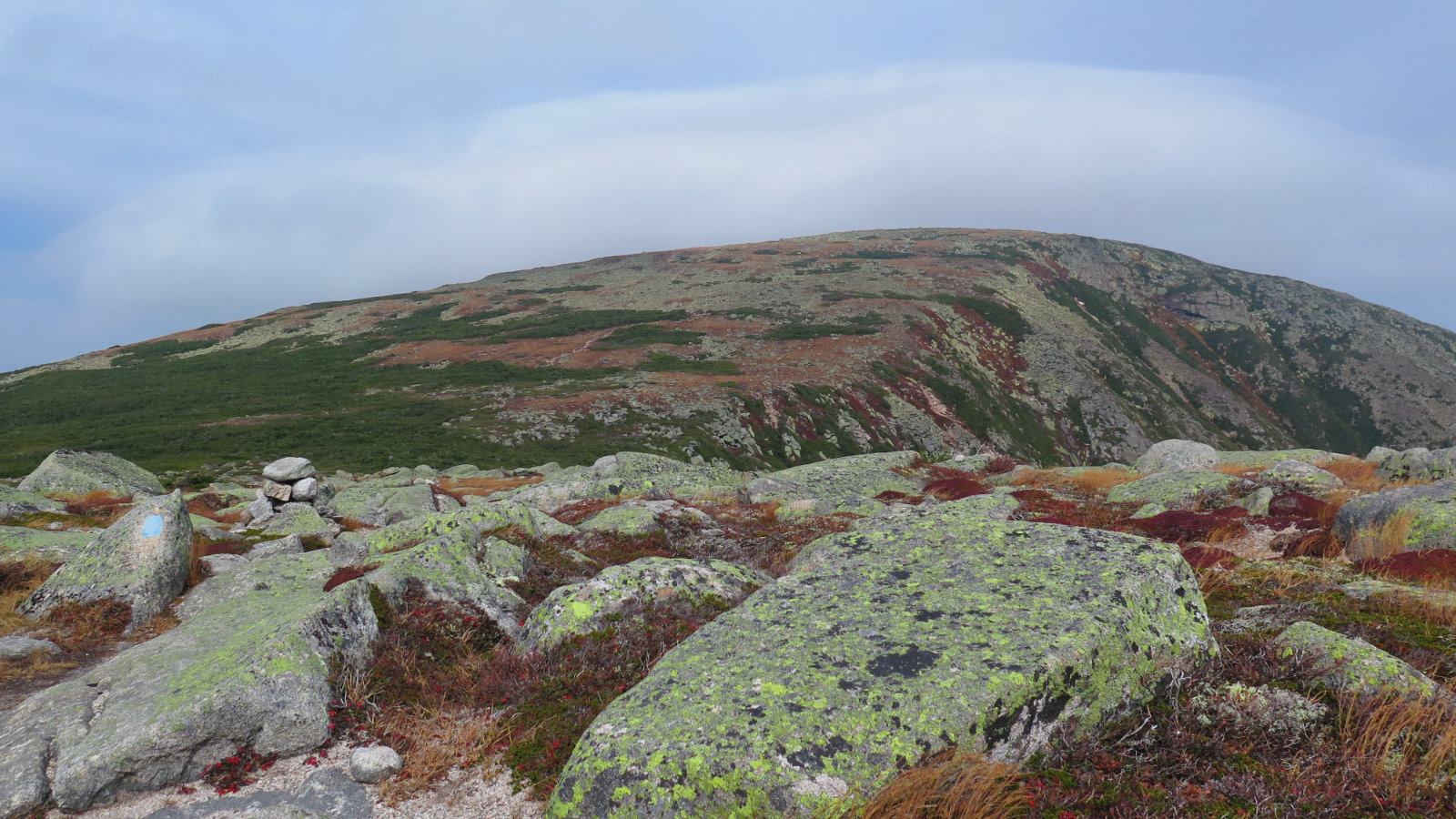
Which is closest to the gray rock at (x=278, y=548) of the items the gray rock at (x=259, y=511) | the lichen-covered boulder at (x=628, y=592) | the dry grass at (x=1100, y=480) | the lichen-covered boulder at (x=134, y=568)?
the lichen-covered boulder at (x=134, y=568)

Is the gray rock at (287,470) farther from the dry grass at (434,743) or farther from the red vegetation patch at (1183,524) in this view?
the red vegetation patch at (1183,524)

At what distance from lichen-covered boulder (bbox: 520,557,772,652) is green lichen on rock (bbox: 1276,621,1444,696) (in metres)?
6.57

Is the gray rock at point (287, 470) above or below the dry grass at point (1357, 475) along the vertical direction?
above

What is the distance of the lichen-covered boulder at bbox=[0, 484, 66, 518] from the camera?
21312 millimetres

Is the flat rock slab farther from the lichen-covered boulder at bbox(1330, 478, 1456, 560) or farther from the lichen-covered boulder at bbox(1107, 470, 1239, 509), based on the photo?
the lichen-covered boulder at bbox(1107, 470, 1239, 509)

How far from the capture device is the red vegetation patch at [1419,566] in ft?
32.1

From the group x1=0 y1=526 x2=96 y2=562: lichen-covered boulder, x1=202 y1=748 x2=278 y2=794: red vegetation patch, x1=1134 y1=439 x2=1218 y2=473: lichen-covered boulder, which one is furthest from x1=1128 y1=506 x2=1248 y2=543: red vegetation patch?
x1=0 y1=526 x2=96 y2=562: lichen-covered boulder

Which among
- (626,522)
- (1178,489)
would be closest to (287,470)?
(626,522)

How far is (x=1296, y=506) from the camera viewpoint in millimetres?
16344

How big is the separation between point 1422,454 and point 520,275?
18205 cm

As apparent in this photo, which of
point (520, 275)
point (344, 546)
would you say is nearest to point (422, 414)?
point (344, 546)

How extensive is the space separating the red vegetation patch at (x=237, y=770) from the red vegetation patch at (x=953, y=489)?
2180 centimetres

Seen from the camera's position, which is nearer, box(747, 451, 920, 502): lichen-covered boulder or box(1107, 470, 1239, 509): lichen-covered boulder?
box(1107, 470, 1239, 509): lichen-covered boulder

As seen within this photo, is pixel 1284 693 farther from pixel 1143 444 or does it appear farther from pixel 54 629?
pixel 1143 444
